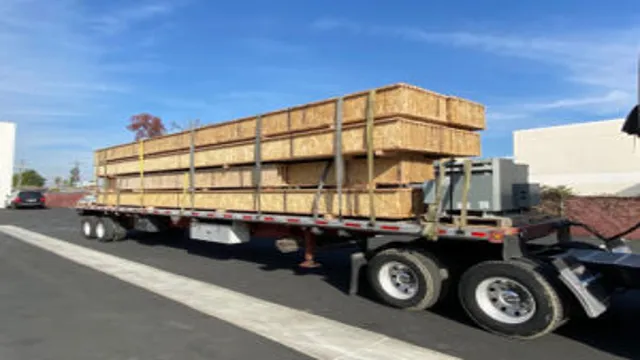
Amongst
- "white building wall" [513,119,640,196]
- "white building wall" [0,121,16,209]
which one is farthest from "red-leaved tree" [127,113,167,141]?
"white building wall" [513,119,640,196]

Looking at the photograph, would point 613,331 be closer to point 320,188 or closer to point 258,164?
point 320,188

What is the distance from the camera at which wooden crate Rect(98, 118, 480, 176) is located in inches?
239

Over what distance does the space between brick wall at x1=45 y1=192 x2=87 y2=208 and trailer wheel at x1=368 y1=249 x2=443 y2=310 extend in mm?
41418

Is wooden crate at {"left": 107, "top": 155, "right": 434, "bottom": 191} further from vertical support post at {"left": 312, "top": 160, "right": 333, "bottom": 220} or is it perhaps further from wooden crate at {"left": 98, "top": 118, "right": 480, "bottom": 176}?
wooden crate at {"left": 98, "top": 118, "right": 480, "bottom": 176}

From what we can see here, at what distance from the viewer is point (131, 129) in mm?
62156

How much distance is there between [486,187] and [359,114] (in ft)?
6.69

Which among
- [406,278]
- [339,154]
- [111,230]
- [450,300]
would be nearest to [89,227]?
[111,230]

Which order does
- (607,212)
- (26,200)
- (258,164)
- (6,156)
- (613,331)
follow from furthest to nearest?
(6,156), (26,200), (607,212), (258,164), (613,331)

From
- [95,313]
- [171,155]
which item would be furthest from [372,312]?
[171,155]

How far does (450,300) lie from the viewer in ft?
22.1

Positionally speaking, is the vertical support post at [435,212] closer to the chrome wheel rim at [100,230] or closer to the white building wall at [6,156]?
the chrome wheel rim at [100,230]

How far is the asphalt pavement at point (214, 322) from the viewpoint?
466 centimetres

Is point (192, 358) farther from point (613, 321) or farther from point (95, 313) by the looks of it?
point (613, 321)

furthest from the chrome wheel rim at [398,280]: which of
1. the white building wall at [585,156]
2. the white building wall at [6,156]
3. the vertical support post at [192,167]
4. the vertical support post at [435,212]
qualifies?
the white building wall at [6,156]
